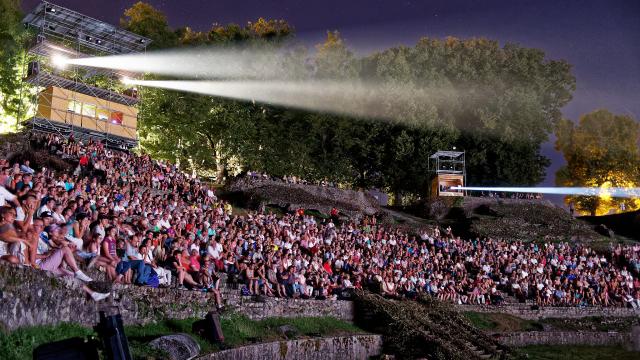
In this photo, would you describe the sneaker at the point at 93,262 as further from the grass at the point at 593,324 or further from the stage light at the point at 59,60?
the stage light at the point at 59,60

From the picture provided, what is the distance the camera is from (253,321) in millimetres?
15734

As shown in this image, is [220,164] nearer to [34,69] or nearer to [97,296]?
[34,69]

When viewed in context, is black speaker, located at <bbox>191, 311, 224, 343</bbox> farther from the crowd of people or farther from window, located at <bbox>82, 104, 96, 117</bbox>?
window, located at <bbox>82, 104, 96, 117</bbox>

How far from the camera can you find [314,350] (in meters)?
16.1

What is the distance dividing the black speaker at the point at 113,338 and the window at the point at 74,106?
108ft

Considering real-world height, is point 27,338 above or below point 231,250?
below

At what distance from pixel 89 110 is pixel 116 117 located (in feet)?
5.93

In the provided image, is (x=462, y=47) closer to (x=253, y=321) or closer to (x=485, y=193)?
(x=485, y=193)

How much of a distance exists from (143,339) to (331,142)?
41.0 m

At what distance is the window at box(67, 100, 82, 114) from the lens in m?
34.4

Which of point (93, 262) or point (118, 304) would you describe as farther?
point (93, 262)

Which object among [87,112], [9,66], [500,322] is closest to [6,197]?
[500,322]

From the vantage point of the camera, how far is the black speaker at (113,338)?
12.7ft

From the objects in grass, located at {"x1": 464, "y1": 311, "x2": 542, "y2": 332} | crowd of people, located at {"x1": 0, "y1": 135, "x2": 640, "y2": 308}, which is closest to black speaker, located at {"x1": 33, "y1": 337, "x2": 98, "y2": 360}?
crowd of people, located at {"x1": 0, "y1": 135, "x2": 640, "y2": 308}
